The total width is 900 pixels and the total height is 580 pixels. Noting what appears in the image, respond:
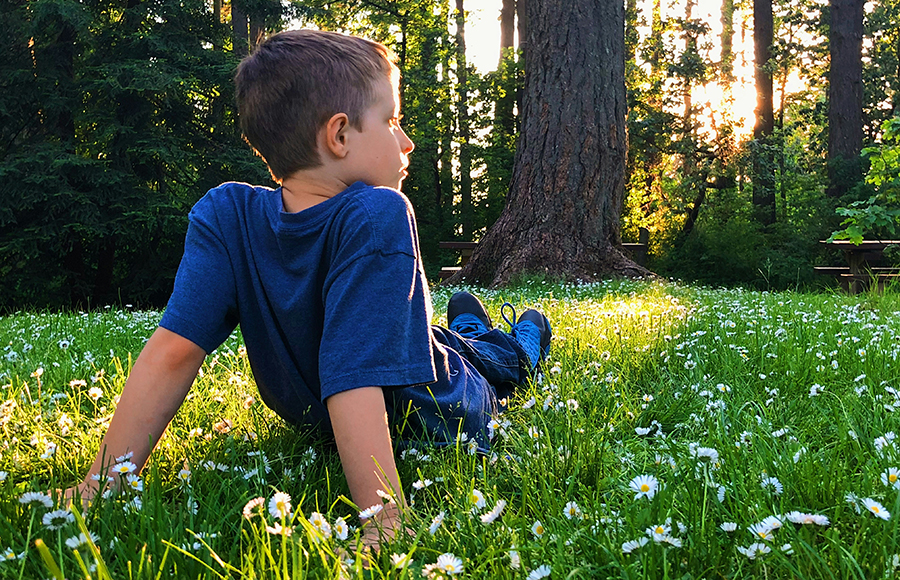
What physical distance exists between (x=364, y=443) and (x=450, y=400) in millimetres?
646

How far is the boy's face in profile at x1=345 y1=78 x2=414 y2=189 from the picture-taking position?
2059 millimetres

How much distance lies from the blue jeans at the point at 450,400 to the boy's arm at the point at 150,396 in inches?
24.4

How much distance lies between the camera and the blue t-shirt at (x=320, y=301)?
182 cm

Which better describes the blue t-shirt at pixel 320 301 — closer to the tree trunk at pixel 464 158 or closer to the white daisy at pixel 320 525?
the white daisy at pixel 320 525

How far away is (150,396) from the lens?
197cm

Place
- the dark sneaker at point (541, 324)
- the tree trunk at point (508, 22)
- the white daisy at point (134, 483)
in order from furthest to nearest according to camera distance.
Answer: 1. the tree trunk at point (508, 22)
2. the dark sneaker at point (541, 324)
3. the white daisy at point (134, 483)

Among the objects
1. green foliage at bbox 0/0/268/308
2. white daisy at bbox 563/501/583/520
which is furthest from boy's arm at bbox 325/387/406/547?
green foliage at bbox 0/0/268/308

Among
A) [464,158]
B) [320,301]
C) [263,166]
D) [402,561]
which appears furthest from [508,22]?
[402,561]

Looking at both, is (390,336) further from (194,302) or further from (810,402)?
(810,402)

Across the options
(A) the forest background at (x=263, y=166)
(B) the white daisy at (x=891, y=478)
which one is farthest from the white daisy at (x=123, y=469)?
(A) the forest background at (x=263, y=166)

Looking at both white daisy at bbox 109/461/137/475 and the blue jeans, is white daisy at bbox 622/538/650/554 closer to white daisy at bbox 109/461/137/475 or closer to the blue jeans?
the blue jeans

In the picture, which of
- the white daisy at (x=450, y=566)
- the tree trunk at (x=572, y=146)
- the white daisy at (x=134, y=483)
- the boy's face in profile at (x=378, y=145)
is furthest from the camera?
the tree trunk at (x=572, y=146)

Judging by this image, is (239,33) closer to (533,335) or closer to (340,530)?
(533,335)

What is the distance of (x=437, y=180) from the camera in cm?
2409
